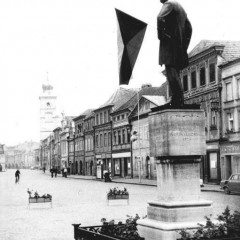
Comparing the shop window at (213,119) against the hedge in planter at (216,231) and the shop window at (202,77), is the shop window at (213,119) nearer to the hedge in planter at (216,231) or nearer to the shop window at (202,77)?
the shop window at (202,77)

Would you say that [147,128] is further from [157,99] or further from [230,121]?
[230,121]

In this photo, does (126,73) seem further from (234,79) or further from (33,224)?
(234,79)

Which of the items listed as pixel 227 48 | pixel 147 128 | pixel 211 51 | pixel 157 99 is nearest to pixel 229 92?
pixel 211 51

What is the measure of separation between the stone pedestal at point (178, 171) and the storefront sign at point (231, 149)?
1250 inches

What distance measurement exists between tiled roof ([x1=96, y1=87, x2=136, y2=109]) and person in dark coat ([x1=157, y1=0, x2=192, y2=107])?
2534 inches

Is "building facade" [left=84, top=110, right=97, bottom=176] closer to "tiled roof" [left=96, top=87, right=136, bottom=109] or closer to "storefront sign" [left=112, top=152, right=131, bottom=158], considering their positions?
"tiled roof" [left=96, top=87, right=136, bottom=109]

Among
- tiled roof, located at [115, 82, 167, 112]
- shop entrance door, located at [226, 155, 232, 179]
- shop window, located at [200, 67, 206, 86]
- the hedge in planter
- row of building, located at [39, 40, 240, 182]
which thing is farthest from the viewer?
tiled roof, located at [115, 82, 167, 112]

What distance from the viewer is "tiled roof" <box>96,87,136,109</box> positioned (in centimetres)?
7562

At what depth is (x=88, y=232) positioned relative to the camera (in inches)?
409

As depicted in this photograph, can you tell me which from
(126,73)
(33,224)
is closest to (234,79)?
(33,224)

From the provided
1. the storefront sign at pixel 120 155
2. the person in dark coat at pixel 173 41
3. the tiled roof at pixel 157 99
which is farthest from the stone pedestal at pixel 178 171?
the storefront sign at pixel 120 155

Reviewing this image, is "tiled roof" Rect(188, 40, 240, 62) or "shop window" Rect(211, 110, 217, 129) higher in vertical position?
"tiled roof" Rect(188, 40, 240, 62)

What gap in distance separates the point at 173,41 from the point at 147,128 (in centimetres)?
4991

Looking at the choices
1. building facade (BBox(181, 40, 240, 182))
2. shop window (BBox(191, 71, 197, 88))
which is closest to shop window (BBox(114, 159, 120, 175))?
building facade (BBox(181, 40, 240, 182))
